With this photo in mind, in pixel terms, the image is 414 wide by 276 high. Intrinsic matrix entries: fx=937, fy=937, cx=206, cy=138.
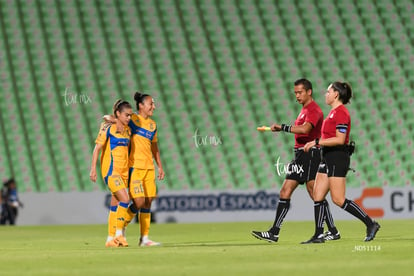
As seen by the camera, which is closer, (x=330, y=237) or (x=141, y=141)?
(x=141, y=141)

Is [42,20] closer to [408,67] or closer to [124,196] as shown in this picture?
[408,67]

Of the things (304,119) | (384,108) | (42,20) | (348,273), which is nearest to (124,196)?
(304,119)

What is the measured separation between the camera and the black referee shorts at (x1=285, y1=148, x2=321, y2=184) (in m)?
10.4

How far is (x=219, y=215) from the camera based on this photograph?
2008 centimetres

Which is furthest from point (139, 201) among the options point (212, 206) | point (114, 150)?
point (212, 206)

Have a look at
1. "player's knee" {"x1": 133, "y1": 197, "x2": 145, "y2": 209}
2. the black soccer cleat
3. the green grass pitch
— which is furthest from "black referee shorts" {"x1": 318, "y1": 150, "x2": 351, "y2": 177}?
"player's knee" {"x1": 133, "y1": 197, "x2": 145, "y2": 209}

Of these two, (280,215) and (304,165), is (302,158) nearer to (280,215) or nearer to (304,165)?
(304,165)

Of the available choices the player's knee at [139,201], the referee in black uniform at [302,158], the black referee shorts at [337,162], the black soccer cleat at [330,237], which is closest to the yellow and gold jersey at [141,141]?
the player's knee at [139,201]

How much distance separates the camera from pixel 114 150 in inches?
406

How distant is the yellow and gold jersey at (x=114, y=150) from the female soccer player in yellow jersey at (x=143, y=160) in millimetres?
78

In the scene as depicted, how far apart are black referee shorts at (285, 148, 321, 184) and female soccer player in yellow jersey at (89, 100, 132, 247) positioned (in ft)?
6.02

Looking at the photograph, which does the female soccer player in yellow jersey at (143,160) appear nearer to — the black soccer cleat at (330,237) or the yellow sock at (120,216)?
the yellow sock at (120,216)

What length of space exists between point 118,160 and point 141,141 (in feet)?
1.09

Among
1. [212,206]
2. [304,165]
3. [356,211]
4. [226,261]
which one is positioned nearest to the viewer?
[226,261]
